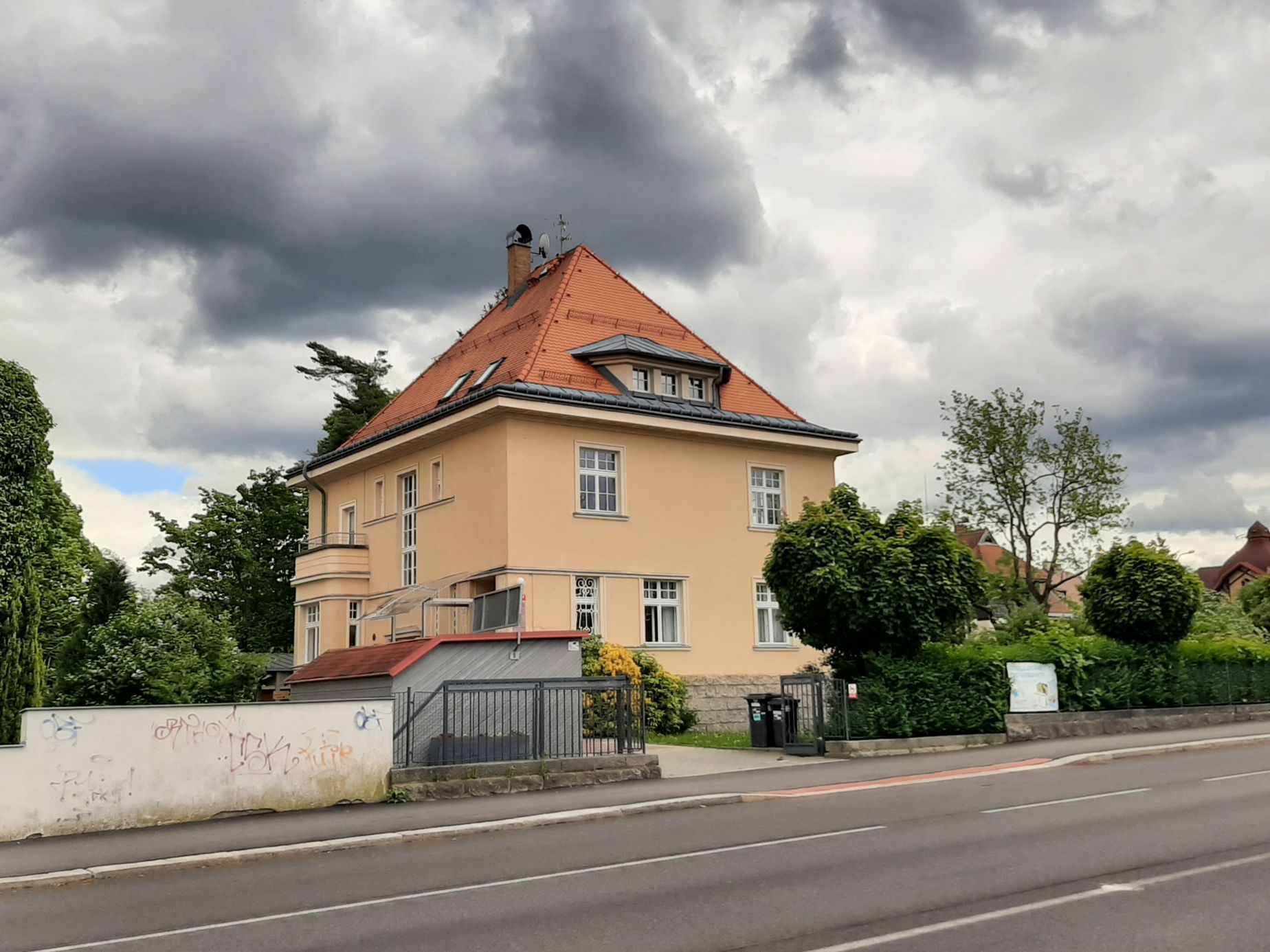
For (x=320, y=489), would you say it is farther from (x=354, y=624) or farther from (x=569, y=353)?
(x=569, y=353)

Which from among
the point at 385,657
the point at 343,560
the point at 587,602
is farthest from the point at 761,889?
the point at 343,560

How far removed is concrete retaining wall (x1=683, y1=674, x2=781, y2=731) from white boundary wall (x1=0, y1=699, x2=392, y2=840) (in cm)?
1493

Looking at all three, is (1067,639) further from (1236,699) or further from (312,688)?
(312,688)

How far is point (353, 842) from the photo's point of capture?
13.1 m

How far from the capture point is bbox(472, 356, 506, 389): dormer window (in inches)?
1278

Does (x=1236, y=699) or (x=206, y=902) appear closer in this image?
(x=206, y=902)

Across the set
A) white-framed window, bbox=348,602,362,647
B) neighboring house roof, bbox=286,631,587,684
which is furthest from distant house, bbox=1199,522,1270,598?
neighboring house roof, bbox=286,631,587,684

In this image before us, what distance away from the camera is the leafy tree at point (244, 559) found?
182 feet

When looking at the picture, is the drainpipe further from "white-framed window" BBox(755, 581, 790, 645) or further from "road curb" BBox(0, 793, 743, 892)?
"road curb" BBox(0, 793, 743, 892)

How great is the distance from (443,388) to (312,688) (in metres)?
14.5

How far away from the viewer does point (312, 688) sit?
22.4 m

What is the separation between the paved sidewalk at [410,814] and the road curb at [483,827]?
1.06 ft

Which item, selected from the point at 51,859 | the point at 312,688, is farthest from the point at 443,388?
the point at 51,859

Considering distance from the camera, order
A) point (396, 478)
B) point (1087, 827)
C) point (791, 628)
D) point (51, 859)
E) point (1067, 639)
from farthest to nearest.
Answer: point (396, 478)
point (1067, 639)
point (791, 628)
point (51, 859)
point (1087, 827)
